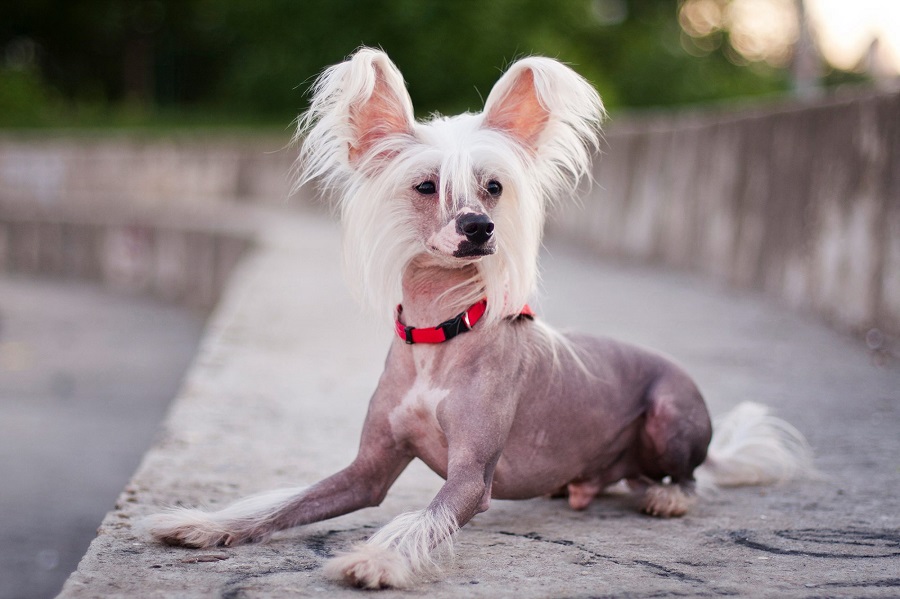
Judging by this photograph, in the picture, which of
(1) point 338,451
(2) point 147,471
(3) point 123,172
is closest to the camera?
(2) point 147,471

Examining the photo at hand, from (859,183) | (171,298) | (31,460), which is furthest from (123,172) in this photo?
(859,183)

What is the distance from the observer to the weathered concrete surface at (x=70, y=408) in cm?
581

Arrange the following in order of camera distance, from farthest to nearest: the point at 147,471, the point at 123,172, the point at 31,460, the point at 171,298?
the point at 123,172 < the point at 171,298 < the point at 31,460 < the point at 147,471

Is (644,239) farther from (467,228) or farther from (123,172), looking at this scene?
(123,172)

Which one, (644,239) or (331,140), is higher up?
(644,239)

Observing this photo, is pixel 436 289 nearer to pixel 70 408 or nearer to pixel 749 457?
pixel 749 457

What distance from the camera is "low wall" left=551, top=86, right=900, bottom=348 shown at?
24.2 feet

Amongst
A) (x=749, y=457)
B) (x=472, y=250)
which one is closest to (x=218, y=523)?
(x=472, y=250)

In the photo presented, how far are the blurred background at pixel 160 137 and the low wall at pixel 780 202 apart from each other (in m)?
0.17

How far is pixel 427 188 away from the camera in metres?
3.32

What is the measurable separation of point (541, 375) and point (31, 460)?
201 inches

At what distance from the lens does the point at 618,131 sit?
1570 centimetres

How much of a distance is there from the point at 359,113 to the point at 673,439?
1524 mm

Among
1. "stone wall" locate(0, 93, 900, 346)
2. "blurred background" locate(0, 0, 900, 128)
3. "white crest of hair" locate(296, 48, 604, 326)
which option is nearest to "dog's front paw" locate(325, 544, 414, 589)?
"white crest of hair" locate(296, 48, 604, 326)
